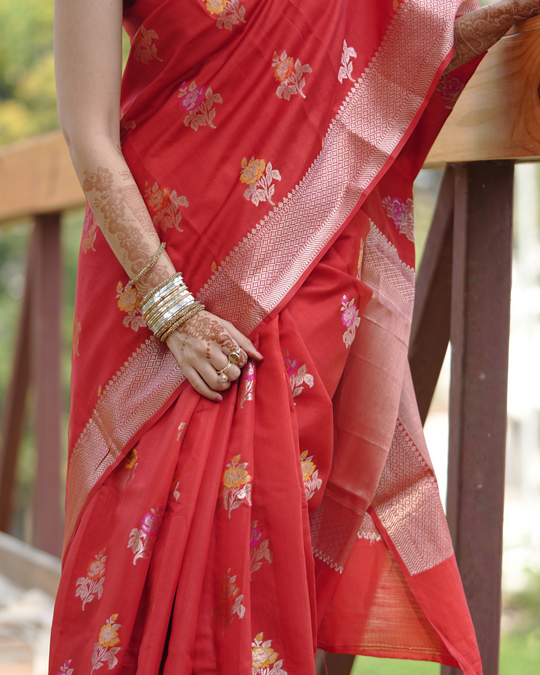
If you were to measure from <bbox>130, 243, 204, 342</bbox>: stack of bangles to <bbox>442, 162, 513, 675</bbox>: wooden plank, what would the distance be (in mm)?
436

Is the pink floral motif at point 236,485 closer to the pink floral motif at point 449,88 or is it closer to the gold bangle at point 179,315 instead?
the gold bangle at point 179,315

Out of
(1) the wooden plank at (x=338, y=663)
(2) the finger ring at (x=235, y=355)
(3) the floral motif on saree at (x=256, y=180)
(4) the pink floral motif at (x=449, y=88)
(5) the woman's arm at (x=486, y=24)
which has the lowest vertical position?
(1) the wooden plank at (x=338, y=663)

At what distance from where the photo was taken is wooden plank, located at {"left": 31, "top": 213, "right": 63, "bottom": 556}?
7.43ft

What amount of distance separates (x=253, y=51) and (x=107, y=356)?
37 cm

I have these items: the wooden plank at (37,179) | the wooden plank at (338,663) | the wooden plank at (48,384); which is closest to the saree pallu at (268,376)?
the wooden plank at (338,663)

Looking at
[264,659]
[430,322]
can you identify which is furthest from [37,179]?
[264,659]

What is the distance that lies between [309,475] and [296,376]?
0.11 m

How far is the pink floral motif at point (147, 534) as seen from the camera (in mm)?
703

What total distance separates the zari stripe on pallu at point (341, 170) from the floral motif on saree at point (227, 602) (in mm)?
255

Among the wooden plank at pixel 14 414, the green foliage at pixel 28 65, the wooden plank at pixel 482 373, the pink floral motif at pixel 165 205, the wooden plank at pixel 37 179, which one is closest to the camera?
the pink floral motif at pixel 165 205

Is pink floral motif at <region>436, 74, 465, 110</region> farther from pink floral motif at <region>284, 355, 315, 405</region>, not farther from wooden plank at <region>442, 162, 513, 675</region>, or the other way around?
pink floral motif at <region>284, 355, 315, 405</region>

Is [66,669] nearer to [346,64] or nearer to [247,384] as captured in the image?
[247,384]

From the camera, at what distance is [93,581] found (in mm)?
754

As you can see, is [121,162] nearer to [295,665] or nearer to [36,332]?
[295,665]
